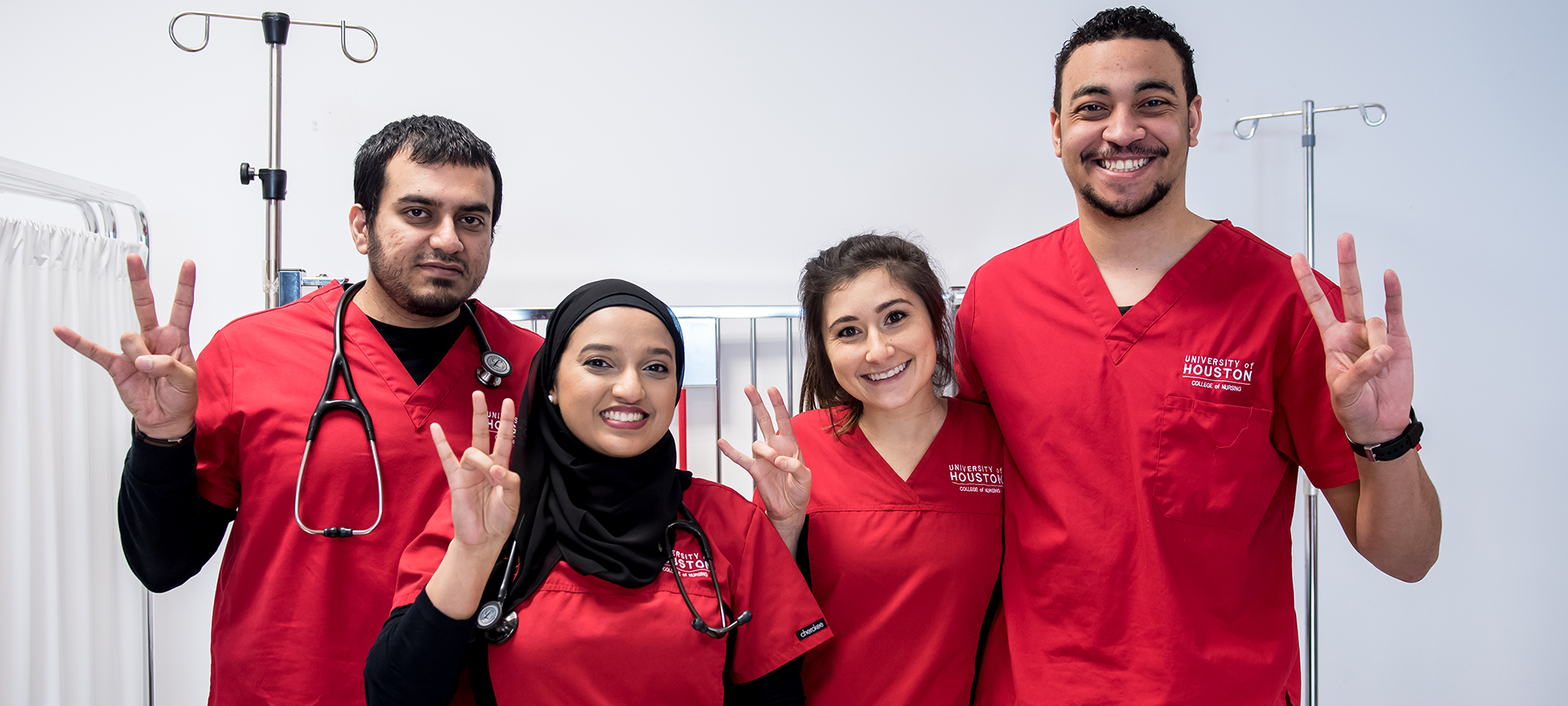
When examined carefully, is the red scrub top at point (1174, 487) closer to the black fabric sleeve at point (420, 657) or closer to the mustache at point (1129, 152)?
the mustache at point (1129, 152)

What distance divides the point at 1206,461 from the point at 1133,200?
44 centimetres

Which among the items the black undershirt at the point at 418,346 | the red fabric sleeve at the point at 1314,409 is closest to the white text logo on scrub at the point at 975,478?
the red fabric sleeve at the point at 1314,409

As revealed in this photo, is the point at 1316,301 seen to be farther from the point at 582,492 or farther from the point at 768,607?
the point at 582,492

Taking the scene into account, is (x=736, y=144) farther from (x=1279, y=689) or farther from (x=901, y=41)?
(x=1279, y=689)

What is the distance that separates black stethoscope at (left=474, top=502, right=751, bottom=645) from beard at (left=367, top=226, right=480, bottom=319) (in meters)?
0.46

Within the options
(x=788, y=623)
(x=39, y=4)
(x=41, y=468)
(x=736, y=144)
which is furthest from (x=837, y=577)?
(x=39, y=4)

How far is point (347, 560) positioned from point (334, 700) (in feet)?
0.77

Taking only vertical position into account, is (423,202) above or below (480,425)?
above

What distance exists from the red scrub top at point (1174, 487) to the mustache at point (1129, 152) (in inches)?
7.5

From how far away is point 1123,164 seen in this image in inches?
52.1

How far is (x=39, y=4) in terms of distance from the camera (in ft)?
7.07

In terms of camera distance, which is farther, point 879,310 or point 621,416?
point 879,310

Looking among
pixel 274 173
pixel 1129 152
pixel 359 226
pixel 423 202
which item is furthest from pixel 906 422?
pixel 274 173

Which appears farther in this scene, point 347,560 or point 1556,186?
point 1556,186
